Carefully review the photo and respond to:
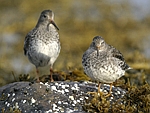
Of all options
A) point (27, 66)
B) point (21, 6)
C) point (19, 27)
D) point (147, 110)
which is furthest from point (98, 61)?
point (21, 6)

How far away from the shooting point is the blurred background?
18.2 metres

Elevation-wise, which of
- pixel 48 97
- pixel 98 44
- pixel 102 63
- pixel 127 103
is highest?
pixel 98 44

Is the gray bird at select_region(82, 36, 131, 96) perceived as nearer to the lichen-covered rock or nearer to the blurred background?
the lichen-covered rock

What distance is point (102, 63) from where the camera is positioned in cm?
744

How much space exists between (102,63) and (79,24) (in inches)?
493

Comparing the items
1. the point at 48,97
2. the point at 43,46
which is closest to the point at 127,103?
the point at 48,97

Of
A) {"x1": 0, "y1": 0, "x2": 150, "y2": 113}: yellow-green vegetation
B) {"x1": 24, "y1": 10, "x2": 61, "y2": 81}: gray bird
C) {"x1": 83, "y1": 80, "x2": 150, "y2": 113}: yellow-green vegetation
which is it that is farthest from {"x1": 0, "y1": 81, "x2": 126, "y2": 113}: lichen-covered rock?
{"x1": 0, "y1": 0, "x2": 150, "y2": 113}: yellow-green vegetation

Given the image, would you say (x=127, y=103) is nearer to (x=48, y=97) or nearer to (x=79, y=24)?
(x=48, y=97)

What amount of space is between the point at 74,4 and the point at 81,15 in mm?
505

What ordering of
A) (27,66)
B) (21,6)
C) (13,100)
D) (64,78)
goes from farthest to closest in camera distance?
(21,6), (27,66), (64,78), (13,100)

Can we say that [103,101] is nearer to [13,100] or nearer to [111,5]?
[13,100]

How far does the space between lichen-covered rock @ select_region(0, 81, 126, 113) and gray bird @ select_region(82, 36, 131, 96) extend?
194mm

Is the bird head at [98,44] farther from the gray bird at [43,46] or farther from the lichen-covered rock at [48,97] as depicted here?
the gray bird at [43,46]

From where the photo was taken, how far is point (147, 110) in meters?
6.80
